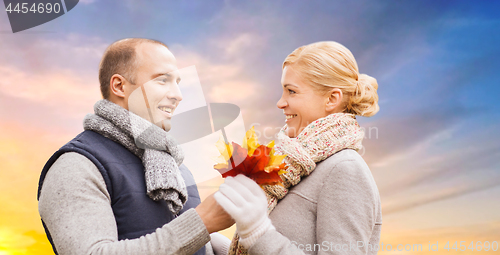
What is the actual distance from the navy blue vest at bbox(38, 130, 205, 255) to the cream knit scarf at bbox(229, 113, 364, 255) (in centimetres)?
56

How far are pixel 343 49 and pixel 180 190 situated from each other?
1393 mm

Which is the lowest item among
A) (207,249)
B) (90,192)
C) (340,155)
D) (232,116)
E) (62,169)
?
(207,249)

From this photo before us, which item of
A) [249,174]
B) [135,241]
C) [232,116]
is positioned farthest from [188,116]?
[135,241]

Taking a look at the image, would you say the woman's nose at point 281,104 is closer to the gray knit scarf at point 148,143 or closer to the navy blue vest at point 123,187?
the gray knit scarf at point 148,143

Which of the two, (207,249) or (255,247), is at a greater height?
(255,247)

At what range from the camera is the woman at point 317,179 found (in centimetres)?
165

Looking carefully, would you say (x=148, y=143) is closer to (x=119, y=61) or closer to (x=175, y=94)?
(x=175, y=94)

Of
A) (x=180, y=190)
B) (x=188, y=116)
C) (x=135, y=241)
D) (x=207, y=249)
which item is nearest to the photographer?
(x=135, y=241)

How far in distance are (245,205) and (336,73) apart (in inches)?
41.0

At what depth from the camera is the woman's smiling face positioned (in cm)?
210

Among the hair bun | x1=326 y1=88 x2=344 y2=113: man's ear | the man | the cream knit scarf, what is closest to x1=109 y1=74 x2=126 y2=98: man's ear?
the man

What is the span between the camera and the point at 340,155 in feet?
6.26

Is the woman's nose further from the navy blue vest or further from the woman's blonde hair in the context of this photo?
the navy blue vest

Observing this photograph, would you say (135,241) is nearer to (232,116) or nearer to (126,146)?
(126,146)
